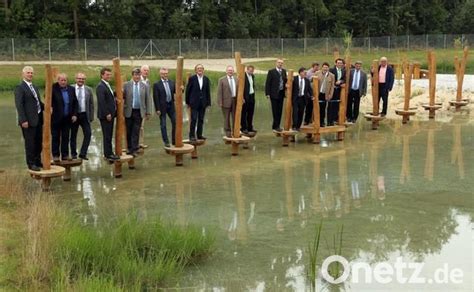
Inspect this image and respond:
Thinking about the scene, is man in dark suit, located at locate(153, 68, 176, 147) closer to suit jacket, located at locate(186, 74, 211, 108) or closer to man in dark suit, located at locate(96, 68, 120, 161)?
suit jacket, located at locate(186, 74, 211, 108)

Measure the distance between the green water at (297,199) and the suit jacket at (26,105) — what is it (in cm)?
120

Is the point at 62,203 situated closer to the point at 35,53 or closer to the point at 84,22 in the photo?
the point at 35,53

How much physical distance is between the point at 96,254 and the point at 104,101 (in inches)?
190

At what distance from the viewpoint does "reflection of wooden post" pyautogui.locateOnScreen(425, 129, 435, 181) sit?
34.7 ft

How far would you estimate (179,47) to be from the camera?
4538 centimetres

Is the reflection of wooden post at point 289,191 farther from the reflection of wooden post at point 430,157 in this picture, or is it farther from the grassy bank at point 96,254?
the reflection of wooden post at point 430,157

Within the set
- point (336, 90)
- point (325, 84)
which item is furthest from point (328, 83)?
point (336, 90)

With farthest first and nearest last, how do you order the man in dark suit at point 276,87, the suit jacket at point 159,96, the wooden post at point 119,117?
the man in dark suit at point 276,87
the suit jacket at point 159,96
the wooden post at point 119,117

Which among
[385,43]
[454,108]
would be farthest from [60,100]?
[385,43]

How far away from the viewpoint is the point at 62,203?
8930 mm

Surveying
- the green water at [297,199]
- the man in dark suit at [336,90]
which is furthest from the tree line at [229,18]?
the green water at [297,199]

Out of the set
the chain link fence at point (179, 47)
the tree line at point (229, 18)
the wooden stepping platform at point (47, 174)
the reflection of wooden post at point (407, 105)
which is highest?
the tree line at point (229, 18)

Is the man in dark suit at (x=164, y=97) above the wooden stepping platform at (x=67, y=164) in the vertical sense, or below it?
above

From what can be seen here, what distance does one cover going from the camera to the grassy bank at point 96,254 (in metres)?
5.69
